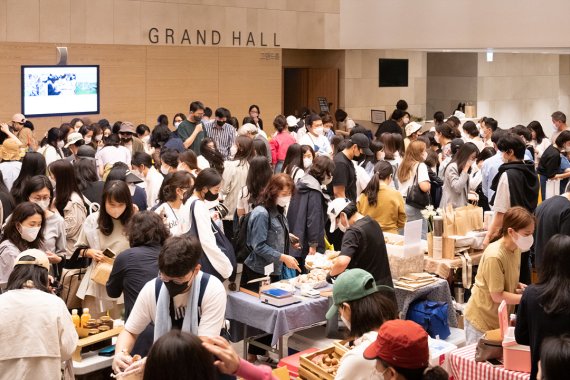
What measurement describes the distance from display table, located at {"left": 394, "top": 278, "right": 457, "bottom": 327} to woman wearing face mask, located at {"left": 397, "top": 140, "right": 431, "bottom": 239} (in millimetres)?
1722

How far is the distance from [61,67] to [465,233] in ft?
31.5

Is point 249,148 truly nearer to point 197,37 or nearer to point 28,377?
point 28,377

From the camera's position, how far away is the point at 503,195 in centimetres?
820

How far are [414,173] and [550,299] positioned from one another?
16.5ft

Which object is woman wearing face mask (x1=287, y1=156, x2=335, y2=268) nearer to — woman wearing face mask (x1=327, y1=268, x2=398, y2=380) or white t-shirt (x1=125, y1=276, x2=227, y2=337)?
white t-shirt (x1=125, y1=276, x2=227, y2=337)

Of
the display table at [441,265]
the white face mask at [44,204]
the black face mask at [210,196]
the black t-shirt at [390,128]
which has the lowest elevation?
the display table at [441,265]

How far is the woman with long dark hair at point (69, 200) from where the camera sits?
763cm

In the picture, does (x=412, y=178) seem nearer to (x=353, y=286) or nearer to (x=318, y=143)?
(x=318, y=143)

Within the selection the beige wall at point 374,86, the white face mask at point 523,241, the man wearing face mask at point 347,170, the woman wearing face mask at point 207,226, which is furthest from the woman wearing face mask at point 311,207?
the beige wall at point 374,86

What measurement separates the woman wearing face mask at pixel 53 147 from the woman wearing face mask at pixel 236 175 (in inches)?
92.4

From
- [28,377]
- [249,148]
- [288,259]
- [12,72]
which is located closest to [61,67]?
[12,72]

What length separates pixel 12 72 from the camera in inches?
600

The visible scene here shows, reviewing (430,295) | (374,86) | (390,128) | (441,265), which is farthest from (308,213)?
(374,86)

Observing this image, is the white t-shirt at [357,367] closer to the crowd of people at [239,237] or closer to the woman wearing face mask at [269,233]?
the crowd of people at [239,237]
